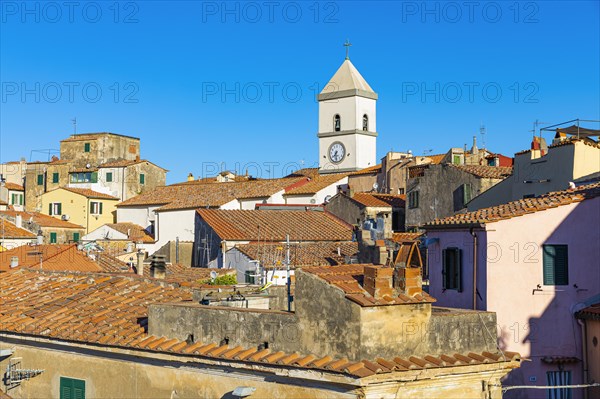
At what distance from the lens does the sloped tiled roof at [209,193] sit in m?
56.4

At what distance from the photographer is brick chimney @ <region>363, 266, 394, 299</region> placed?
1080cm

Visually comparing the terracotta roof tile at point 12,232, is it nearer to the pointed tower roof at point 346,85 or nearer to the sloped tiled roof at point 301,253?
the sloped tiled roof at point 301,253

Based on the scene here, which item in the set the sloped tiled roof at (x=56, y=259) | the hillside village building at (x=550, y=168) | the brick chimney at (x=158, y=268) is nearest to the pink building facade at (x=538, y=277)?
the hillside village building at (x=550, y=168)

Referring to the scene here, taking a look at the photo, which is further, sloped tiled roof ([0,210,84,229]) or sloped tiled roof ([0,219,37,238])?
sloped tiled roof ([0,210,84,229])

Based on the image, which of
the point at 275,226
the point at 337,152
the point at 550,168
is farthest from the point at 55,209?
the point at 550,168

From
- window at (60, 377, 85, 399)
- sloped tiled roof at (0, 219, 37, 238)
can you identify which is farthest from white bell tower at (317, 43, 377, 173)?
window at (60, 377, 85, 399)

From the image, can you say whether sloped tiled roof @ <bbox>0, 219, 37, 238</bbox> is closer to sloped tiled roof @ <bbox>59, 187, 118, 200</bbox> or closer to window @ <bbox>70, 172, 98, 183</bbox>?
sloped tiled roof @ <bbox>59, 187, 118, 200</bbox>

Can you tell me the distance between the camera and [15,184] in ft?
257

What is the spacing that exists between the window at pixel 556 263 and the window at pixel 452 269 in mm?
1896

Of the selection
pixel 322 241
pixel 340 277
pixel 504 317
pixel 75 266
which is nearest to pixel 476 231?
pixel 504 317

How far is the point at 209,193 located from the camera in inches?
2312

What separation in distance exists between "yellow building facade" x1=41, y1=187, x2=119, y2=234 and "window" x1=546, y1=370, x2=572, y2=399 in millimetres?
54344

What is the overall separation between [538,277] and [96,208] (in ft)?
181

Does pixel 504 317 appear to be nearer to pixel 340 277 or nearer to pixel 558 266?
pixel 558 266
